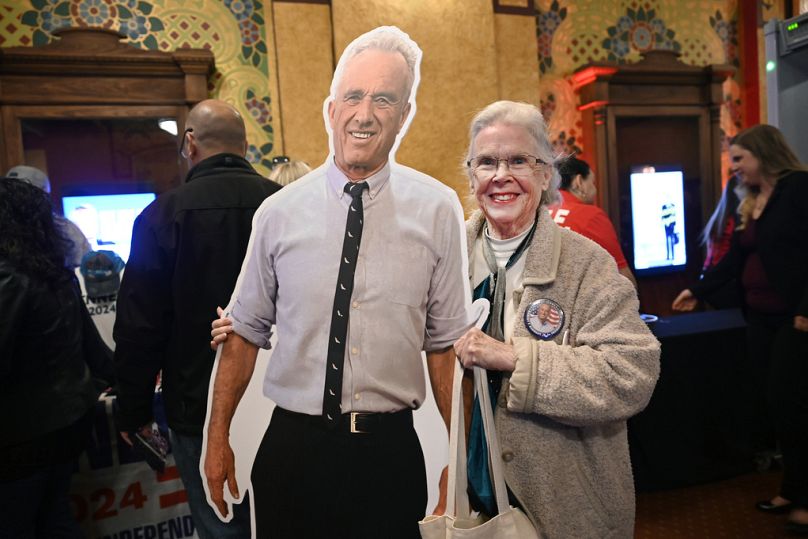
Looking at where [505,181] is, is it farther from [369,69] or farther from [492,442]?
[492,442]

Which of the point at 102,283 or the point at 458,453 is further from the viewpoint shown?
the point at 102,283

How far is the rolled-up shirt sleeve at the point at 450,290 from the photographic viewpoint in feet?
3.91

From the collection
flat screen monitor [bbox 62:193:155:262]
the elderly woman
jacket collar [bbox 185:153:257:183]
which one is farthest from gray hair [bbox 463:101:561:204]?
flat screen monitor [bbox 62:193:155:262]

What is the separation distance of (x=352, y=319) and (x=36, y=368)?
1212mm

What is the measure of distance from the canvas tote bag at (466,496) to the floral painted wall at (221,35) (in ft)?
8.72

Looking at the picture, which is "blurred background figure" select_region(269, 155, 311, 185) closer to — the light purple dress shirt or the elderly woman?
the light purple dress shirt

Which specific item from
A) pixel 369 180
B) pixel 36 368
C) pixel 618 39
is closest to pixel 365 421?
pixel 369 180

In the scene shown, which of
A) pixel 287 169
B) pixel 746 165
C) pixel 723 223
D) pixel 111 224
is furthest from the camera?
pixel 723 223

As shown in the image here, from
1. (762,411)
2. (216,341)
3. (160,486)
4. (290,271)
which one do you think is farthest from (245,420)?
(762,411)

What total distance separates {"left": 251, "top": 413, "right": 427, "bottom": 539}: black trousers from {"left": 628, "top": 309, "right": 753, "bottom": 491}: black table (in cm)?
201

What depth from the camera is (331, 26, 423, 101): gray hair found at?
1.15m

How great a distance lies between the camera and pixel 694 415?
294 cm

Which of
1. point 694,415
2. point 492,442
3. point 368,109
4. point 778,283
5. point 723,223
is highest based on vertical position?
point 368,109

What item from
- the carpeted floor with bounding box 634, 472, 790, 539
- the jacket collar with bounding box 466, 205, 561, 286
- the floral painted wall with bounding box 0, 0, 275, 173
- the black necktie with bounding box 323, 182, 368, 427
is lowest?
the carpeted floor with bounding box 634, 472, 790, 539
